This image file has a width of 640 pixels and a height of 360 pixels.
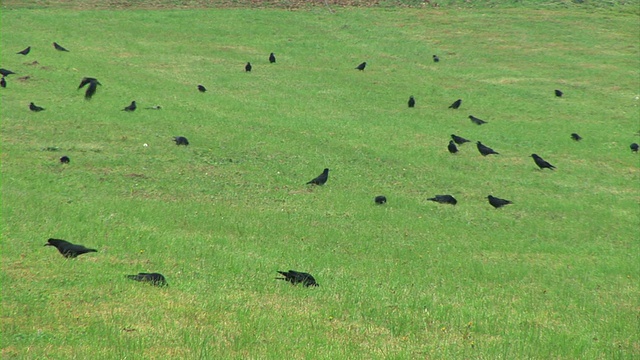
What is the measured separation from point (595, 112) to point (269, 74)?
18.5 metres

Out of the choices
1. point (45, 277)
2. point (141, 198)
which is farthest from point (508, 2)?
point (45, 277)

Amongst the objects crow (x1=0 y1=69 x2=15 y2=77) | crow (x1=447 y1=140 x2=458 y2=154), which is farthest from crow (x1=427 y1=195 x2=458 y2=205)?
crow (x1=0 y1=69 x2=15 y2=77)

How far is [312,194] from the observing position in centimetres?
2502

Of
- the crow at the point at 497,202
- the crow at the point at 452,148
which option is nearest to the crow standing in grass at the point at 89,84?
the crow at the point at 452,148

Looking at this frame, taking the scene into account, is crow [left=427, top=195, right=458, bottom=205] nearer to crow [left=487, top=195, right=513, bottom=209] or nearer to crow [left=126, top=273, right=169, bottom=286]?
crow [left=487, top=195, right=513, bottom=209]

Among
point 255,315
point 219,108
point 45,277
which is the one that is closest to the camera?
point 255,315

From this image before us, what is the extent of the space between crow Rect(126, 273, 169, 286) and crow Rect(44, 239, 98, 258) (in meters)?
1.94

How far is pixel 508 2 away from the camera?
71062 millimetres

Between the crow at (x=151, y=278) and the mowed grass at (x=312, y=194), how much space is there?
0.89 feet

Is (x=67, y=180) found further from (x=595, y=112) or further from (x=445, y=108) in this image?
(x=595, y=112)

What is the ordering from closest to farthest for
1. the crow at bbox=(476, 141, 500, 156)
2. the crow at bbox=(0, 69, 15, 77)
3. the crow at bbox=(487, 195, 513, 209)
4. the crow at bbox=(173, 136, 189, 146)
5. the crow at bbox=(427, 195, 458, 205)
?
the crow at bbox=(427, 195, 458, 205) → the crow at bbox=(487, 195, 513, 209) → the crow at bbox=(173, 136, 189, 146) → the crow at bbox=(476, 141, 500, 156) → the crow at bbox=(0, 69, 15, 77)

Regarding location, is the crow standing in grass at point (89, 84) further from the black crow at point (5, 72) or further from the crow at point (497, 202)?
the crow at point (497, 202)

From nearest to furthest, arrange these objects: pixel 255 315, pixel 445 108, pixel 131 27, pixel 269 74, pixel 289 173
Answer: pixel 255 315 → pixel 289 173 → pixel 445 108 → pixel 269 74 → pixel 131 27

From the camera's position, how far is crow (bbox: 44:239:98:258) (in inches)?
601
